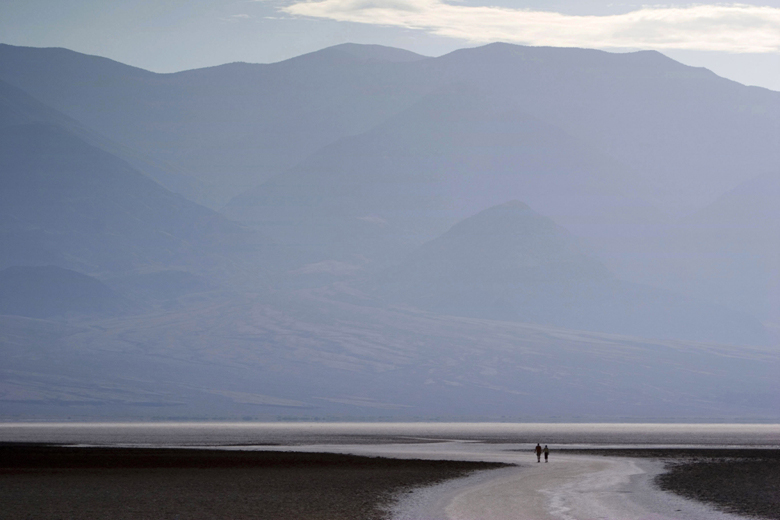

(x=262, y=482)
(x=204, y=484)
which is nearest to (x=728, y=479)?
(x=262, y=482)

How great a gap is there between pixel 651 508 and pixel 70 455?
56.0 m

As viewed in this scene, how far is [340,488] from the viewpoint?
59.4m

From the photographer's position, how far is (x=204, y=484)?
197ft

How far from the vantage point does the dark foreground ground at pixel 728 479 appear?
51653 millimetres

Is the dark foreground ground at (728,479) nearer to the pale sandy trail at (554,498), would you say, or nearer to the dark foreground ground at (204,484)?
the pale sandy trail at (554,498)

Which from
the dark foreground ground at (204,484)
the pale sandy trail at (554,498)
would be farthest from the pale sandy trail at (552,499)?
the dark foreground ground at (204,484)

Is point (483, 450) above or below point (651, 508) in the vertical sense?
above

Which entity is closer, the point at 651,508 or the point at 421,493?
the point at 651,508

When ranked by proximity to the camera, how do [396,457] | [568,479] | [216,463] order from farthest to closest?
[396,457]
[216,463]
[568,479]

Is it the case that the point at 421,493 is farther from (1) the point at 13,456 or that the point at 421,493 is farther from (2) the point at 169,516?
(1) the point at 13,456

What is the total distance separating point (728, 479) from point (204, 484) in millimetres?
32912

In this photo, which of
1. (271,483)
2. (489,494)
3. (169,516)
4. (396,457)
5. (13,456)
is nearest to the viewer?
(169,516)

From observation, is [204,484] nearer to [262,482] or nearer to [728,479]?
[262,482]

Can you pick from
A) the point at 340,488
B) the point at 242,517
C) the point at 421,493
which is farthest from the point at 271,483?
the point at 242,517
